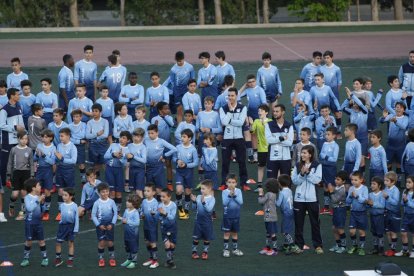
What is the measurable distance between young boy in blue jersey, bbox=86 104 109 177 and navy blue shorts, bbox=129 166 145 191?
1594 millimetres

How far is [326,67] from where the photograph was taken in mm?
27484

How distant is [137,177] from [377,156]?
4707 mm

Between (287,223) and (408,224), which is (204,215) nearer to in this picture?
(287,223)

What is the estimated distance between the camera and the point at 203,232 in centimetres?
1920

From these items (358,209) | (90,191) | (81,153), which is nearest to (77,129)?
(81,153)

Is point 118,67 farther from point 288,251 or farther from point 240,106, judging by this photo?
point 288,251

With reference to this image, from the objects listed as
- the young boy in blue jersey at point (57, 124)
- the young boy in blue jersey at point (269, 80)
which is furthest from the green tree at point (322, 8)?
the young boy in blue jersey at point (57, 124)

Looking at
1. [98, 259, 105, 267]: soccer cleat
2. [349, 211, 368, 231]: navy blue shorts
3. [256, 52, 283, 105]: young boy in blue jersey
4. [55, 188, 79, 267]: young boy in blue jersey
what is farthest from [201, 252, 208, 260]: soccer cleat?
[256, 52, 283, 105]: young boy in blue jersey

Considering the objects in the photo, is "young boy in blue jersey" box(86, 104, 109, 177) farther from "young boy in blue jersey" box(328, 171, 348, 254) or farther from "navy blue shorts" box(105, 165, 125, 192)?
"young boy in blue jersey" box(328, 171, 348, 254)

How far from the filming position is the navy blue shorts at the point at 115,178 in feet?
72.3

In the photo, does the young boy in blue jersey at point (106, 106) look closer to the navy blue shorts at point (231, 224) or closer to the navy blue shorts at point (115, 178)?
the navy blue shorts at point (115, 178)

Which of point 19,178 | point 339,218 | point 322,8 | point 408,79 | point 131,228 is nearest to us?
point 131,228

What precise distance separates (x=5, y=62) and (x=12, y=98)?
53.9 feet

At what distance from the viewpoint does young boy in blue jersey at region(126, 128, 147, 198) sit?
21.5 m
